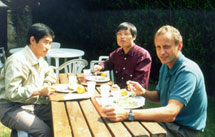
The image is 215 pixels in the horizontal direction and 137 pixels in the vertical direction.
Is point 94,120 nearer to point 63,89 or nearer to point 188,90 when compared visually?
point 188,90

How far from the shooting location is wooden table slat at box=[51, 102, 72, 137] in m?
1.92

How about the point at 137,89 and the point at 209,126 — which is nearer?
the point at 137,89

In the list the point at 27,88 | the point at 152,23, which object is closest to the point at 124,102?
the point at 27,88

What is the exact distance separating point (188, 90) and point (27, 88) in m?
1.55

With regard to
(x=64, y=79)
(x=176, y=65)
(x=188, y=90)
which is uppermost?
(x=176, y=65)

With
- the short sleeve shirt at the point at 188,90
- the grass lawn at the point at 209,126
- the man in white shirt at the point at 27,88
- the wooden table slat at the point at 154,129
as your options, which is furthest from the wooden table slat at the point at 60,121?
the grass lawn at the point at 209,126

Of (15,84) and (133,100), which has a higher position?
(15,84)

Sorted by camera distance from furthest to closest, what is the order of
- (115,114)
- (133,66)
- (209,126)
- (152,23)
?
(152,23), (209,126), (133,66), (115,114)

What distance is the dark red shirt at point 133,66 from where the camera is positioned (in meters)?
3.87

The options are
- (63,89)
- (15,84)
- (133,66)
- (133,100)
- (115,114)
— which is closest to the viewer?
(115,114)

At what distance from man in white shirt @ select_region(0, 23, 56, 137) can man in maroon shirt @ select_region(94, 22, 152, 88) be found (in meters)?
1.10

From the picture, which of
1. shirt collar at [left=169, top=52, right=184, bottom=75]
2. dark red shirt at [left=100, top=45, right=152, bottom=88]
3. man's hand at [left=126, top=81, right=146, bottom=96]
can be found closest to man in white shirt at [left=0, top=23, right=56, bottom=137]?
man's hand at [left=126, top=81, right=146, bottom=96]

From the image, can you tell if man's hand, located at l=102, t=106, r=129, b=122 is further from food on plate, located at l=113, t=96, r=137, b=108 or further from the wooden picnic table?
food on plate, located at l=113, t=96, r=137, b=108

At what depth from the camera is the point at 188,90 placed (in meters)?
2.22
